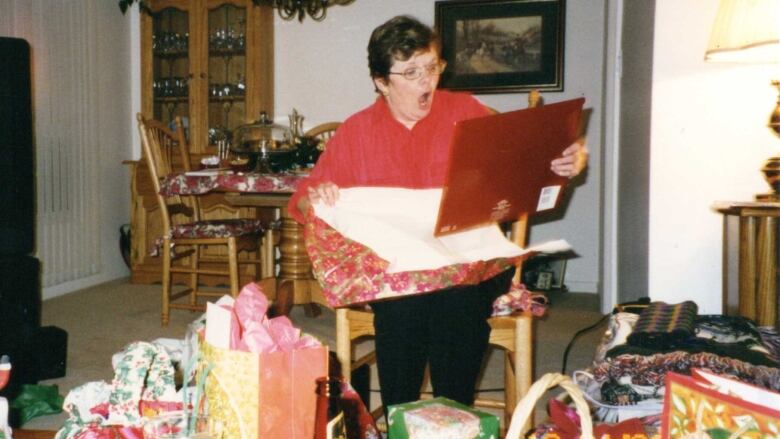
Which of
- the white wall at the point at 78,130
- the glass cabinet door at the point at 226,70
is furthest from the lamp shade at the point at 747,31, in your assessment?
the white wall at the point at 78,130

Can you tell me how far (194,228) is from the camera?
314 cm

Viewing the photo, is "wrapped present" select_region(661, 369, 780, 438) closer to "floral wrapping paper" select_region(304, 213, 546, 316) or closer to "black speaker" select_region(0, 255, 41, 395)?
"floral wrapping paper" select_region(304, 213, 546, 316)

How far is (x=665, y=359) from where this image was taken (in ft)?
4.14

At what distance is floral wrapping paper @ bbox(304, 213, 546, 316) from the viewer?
52.7 inches

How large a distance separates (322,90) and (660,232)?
2764 millimetres

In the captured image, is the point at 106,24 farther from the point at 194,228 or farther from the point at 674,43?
the point at 674,43

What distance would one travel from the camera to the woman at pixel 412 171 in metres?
1.46

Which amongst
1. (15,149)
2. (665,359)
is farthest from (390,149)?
(15,149)

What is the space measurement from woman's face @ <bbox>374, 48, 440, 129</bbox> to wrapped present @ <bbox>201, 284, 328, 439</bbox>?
83cm

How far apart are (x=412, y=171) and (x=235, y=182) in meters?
1.39

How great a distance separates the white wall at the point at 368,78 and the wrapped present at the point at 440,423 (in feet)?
10.8

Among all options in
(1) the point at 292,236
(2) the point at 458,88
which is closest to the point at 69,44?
(1) the point at 292,236

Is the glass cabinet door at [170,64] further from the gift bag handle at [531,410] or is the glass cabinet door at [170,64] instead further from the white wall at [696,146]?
the gift bag handle at [531,410]

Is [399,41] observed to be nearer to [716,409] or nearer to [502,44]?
[716,409]
